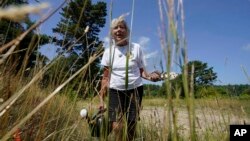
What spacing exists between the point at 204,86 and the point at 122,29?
102 cm

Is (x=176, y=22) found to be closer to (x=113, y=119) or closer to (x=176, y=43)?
(x=176, y=43)

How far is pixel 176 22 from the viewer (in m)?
0.68

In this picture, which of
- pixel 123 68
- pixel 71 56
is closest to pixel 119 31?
pixel 123 68

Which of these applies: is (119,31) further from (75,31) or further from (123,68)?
(75,31)

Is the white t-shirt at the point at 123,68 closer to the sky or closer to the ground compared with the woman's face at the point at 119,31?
closer to the ground

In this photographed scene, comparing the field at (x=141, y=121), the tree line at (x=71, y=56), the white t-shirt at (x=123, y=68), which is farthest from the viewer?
the white t-shirt at (x=123, y=68)

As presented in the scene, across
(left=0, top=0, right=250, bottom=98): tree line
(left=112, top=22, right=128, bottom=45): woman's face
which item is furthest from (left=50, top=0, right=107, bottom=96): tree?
(left=112, top=22, right=128, bottom=45): woman's face

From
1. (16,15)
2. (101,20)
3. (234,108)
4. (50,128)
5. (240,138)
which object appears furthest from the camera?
(101,20)

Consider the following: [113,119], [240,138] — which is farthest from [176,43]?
[113,119]

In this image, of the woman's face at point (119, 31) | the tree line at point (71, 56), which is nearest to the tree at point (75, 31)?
the tree line at point (71, 56)

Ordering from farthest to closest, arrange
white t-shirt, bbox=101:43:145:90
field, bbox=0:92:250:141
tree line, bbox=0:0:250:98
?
white t-shirt, bbox=101:43:145:90 < field, bbox=0:92:250:141 < tree line, bbox=0:0:250:98

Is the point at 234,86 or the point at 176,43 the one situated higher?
the point at 234,86

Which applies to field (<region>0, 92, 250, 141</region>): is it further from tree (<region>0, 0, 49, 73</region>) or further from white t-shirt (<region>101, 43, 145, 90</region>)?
white t-shirt (<region>101, 43, 145, 90</region>)

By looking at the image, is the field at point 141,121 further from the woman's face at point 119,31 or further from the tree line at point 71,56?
the woman's face at point 119,31
